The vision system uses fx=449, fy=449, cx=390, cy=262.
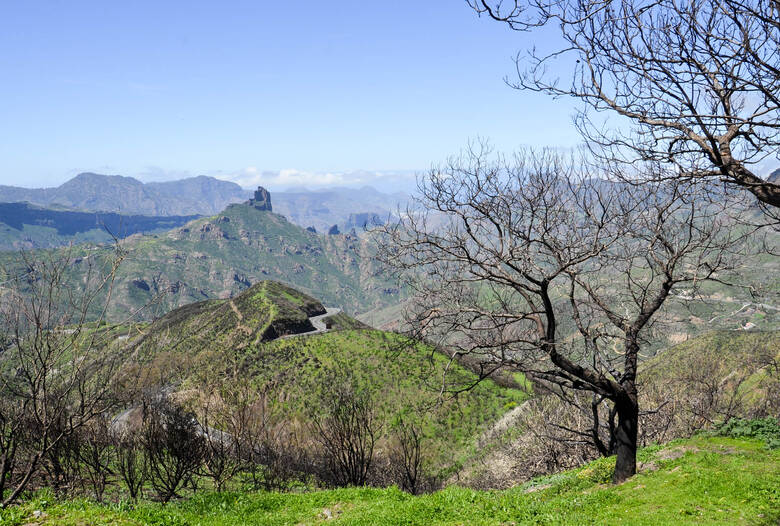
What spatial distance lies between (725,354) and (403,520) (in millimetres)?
95956

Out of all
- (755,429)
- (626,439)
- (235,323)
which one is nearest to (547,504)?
(626,439)

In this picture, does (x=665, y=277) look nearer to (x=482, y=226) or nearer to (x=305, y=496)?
(x=482, y=226)

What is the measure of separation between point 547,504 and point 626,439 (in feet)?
11.5

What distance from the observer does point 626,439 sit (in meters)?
12.3

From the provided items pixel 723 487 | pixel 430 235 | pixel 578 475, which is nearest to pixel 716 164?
pixel 430 235

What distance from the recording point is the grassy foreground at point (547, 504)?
8.86 m

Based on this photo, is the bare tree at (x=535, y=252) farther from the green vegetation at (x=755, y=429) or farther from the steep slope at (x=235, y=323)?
the steep slope at (x=235, y=323)

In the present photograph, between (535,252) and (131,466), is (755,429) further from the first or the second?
(131,466)

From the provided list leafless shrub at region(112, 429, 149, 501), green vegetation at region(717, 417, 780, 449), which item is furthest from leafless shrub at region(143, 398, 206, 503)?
green vegetation at region(717, 417, 780, 449)

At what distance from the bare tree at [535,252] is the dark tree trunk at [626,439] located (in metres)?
0.03

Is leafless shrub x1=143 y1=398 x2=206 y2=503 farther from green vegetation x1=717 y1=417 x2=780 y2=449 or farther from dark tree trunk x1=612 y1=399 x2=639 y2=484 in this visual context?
green vegetation x1=717 y1=417 x2=780 y2=449

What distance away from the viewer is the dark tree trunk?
12.0 meters

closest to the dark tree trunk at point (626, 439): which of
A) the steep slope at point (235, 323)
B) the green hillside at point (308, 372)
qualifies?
the green hillside at point (308, 372)

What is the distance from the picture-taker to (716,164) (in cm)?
717
